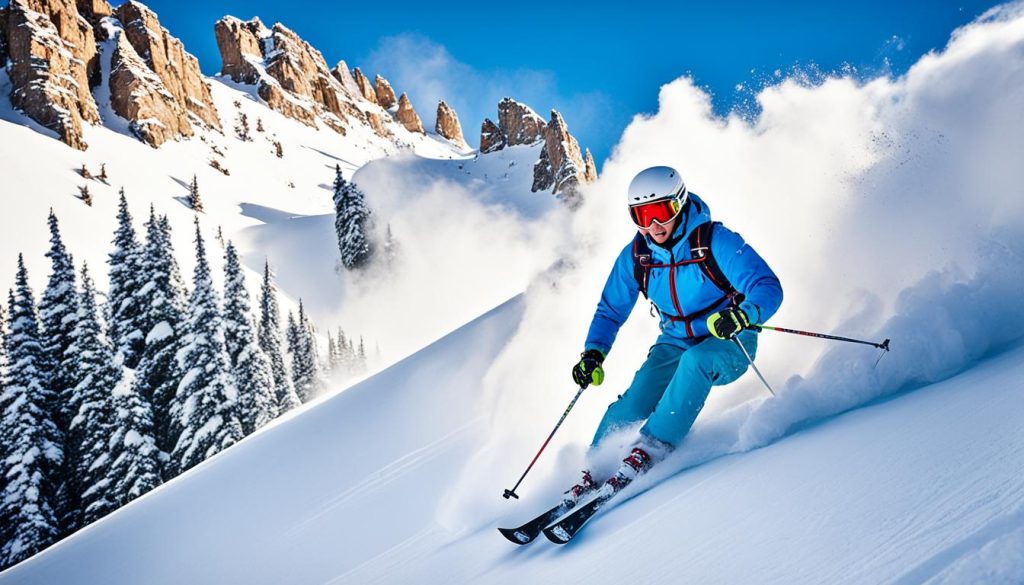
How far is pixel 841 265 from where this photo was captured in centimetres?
538

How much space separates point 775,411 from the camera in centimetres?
308

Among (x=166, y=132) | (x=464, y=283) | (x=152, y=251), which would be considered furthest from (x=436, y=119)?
(x=152, y=251)

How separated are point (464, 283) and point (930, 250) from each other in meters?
67.8

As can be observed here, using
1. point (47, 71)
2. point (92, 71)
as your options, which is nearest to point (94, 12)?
point (92, 71)

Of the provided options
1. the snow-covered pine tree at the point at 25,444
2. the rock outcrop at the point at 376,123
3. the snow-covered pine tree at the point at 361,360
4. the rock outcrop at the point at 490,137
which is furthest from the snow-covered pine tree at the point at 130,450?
the rock outcrop at the point at 376,123

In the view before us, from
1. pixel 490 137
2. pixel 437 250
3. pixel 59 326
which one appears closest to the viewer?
pixel 59 326

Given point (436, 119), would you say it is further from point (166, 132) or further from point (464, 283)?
point (464, 283)

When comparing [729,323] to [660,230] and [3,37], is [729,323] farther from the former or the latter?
[3,37]

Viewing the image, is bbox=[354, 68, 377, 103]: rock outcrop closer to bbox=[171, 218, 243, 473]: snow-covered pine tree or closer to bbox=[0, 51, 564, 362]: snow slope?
bbox=[0, 51, 564, 362]: snow slope

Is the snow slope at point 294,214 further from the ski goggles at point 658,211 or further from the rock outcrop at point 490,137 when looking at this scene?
the ski goggles at point 658,211

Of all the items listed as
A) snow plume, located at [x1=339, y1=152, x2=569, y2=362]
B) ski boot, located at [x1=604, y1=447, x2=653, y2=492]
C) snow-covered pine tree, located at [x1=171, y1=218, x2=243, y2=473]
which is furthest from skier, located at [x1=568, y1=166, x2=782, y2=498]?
snow plume, located at [x1=339, y1=152, x2=569, y2=362]

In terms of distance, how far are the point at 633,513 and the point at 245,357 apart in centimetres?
2192

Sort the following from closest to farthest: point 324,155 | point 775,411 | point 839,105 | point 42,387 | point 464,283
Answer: point 775,411, point 839,105, point 42,387, point 464,283, point 324,155

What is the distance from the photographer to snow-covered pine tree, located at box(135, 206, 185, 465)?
19406 millimetres
